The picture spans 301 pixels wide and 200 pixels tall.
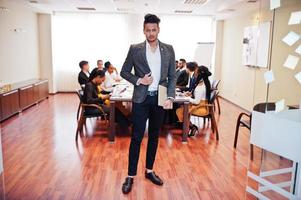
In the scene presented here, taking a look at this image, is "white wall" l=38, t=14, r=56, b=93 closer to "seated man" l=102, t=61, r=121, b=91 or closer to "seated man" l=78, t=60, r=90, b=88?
"seated man" l=102, t=61, r=121, b=91

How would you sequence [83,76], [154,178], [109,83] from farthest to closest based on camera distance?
[109,83] → [83,76] → [154,178]

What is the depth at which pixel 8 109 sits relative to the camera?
5629mm

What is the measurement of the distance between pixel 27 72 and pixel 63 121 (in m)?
3.04

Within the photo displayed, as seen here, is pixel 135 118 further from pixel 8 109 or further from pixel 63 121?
pixel 8 109

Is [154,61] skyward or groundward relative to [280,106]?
skyward

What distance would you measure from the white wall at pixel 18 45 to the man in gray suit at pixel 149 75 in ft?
15.1

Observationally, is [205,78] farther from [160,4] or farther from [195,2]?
[160,4]

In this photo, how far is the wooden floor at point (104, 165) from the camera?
273 cm

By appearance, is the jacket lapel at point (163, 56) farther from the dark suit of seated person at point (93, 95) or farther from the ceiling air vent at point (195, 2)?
the ceiling air vent at point (195, 2)

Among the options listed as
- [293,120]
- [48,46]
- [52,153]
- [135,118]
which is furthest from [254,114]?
[48,46]

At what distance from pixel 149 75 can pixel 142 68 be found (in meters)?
0.11

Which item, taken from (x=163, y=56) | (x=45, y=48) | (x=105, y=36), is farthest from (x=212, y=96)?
(x=45, y=48)

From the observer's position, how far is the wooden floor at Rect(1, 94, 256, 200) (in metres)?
2.73

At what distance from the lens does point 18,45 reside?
23.4 ft
